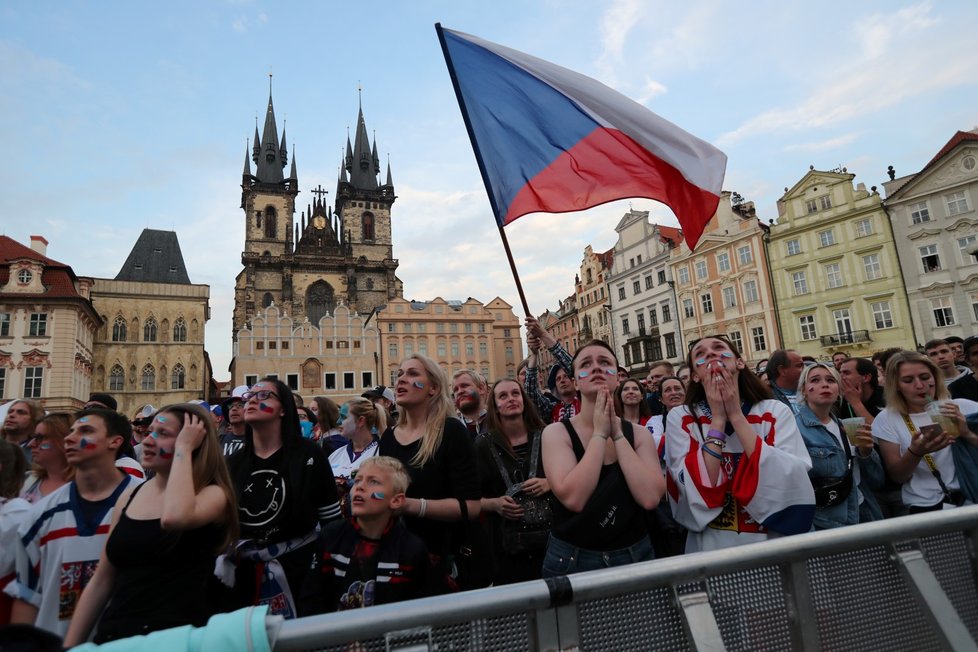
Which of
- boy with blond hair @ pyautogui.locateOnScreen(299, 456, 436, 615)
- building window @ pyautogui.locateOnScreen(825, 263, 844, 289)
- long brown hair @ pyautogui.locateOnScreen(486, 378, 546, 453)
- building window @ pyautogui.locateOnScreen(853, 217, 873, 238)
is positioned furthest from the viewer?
building window @ pyautogui.locateOnScreen(825, 263, 844, 289)

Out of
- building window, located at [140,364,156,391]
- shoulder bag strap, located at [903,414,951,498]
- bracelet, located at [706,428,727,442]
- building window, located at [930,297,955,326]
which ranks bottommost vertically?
shoulder bag strap, located at [903,414,951,498]

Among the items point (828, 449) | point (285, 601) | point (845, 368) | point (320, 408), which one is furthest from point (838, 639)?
point (320, 408)

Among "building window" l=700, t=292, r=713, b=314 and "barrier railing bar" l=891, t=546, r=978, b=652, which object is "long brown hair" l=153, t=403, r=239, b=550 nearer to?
"barrier railing bar" l=891, t=546, r=978, b=652

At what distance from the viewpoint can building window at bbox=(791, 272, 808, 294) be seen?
109 feet

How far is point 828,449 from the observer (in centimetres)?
336

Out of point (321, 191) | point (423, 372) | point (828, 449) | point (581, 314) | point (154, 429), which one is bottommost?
point (828, 449)

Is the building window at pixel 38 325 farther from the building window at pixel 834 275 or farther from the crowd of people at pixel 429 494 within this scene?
the building window at pixel 834 275

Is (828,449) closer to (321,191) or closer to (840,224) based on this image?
(840,224)

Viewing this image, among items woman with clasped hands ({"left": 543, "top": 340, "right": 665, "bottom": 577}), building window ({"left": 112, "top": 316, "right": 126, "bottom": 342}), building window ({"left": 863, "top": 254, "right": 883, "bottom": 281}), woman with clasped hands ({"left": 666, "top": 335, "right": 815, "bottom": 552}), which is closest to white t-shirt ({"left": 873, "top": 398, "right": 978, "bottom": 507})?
woman with clasped hands ({"left": 666, "top": 335, "right": 815, "bottom": 552})

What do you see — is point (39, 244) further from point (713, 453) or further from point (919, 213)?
point (919, 213)

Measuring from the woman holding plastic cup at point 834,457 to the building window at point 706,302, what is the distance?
119 ft

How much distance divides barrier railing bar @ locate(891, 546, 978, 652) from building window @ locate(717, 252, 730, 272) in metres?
38.0

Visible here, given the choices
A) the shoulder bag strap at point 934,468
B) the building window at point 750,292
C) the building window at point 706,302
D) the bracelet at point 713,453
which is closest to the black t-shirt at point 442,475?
the bracelet at point 713,453

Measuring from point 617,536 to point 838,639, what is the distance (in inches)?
38.5
